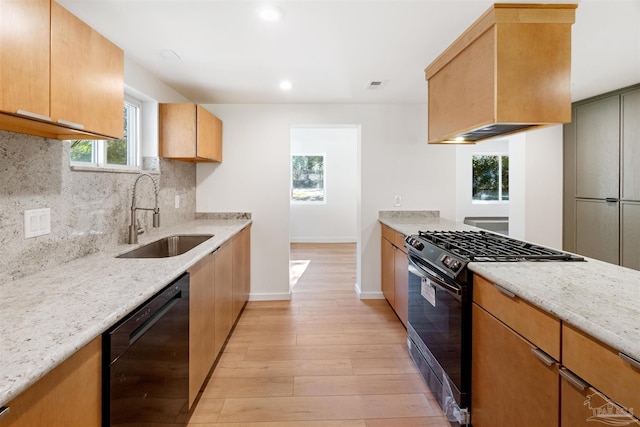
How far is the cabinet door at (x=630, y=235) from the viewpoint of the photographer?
337cm

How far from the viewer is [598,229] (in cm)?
376

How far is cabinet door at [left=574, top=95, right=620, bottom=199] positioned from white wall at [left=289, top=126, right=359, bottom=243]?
14.3 ft

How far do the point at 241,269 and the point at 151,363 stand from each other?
194 cm

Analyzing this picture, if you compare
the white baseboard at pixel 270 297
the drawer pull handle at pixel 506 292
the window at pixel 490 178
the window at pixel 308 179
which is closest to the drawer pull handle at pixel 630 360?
the drawer pull handle at pixel 506 292

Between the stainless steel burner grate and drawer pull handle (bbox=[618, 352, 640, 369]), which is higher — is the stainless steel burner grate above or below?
above

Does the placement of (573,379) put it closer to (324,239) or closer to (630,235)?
(630,235)

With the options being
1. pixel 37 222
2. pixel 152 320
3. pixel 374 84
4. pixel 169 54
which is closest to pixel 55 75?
pixel 37 222

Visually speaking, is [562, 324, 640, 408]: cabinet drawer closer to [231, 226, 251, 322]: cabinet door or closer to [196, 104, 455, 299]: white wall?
[231, 226, 251, 322]: cabinet door

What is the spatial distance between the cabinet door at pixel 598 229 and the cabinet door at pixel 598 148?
0.42 ft

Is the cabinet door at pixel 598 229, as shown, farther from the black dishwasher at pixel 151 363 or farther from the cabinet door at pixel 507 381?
the black dishwasher at pixel 151 363

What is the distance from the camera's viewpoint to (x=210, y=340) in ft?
7.07

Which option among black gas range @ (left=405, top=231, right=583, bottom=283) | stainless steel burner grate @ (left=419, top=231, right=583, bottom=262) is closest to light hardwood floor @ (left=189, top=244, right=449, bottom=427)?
black gas range @ (left=405, top=231, right=583, bottom=283)

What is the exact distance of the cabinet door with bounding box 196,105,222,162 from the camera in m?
2.98

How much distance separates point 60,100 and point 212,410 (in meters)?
1.74
